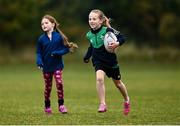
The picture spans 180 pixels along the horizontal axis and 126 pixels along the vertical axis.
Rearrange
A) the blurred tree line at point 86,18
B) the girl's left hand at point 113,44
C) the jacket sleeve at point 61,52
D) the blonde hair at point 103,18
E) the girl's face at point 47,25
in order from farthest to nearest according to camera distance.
Answer: the blurred tree line at point 86,18 < the girl's face at point 47,25 < the jacket sleeve at point 61,52 < the blonde hair at point 103,18 < the girl's left hand at point 113,44

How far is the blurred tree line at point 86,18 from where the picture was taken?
184 feet

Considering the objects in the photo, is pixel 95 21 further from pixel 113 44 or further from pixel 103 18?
pixel 113 44

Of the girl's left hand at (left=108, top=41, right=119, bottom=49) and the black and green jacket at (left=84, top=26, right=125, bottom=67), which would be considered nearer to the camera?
the girl's left hand at (left=108, top=41, right=119, bottom=49)

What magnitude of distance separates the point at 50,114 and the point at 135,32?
155ft

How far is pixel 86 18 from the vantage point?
58.5m

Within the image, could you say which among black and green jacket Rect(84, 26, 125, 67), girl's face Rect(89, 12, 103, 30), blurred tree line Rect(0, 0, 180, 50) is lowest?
black and green jacket Rect(84, 26, 125, 67)

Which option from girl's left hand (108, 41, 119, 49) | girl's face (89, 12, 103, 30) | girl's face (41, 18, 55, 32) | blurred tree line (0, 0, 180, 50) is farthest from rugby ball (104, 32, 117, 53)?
blurred tree line (0, 0, 180, 50)

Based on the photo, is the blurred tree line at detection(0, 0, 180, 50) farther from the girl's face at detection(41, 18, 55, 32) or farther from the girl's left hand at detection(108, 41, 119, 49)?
the girl's left hand at detection(108, 41, 119, 49)

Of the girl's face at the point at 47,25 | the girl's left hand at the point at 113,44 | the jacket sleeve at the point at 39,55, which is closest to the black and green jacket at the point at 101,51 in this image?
the girl's left hand at the point at 113,44

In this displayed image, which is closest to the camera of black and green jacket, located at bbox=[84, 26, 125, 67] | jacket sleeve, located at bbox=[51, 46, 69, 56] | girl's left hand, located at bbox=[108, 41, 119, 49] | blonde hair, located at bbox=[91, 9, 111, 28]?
girl's left hand, located at bbox=[108, 41, 119, 49]

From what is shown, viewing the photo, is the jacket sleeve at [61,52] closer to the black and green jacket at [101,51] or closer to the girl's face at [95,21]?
the black and green jacket at [101,51]

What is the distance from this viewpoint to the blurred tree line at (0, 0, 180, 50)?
56.1 m

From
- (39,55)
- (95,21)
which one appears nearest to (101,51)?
(95,21)

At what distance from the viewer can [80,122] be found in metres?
10.8
